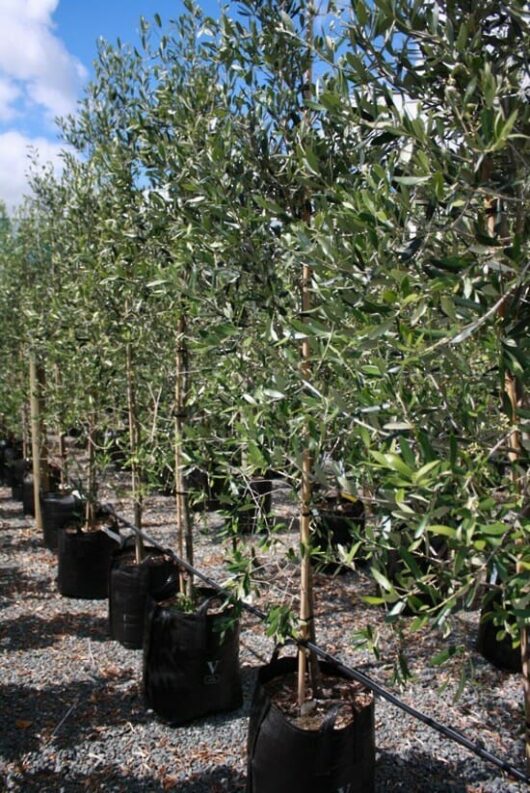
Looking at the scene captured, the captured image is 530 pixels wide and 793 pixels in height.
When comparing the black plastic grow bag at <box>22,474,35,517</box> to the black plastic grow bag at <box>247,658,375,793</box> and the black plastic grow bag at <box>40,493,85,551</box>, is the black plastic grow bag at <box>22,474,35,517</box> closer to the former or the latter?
the black plastic grow bag at <box>40,493,85,551</box>

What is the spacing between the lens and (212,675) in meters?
4.41

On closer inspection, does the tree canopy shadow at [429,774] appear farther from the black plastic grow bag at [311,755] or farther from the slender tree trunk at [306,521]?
the slender tree trunk at [306,521]

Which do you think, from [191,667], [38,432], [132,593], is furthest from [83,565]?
[191,667]

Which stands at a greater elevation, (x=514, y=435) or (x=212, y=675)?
(x=514, y=435)

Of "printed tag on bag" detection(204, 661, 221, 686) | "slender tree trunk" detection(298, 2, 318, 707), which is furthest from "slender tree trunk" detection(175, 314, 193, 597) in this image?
"slender tree trunk" detection(298, 2, 318, 707)

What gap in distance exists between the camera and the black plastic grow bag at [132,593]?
561 centimetres

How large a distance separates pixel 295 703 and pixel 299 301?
7.30 feet

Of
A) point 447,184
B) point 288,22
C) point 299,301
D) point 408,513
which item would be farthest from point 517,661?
point 288,22

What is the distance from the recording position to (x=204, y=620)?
14.3ft

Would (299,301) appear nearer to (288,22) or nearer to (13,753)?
(288,22)

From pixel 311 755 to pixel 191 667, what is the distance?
1490mm

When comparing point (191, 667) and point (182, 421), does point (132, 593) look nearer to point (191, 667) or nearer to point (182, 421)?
point (191, 667)

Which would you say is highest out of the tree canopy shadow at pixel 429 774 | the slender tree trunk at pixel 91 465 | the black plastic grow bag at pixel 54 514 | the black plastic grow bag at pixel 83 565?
the slender tree trunk at pixel 91 465

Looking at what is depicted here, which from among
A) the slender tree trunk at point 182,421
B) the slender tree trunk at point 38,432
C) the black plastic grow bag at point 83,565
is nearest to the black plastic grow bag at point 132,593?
the slender tree trunk at point 182,421
